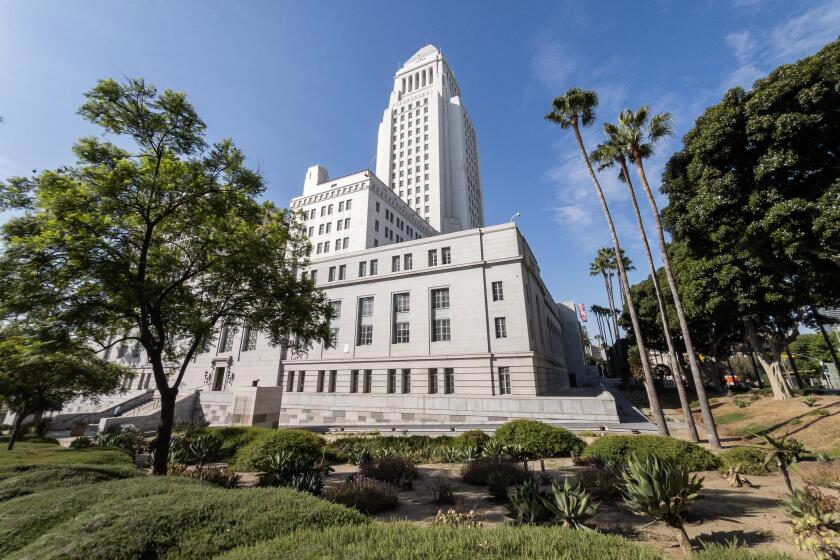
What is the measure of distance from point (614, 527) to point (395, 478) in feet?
23.1

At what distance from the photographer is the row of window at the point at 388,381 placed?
29384mm

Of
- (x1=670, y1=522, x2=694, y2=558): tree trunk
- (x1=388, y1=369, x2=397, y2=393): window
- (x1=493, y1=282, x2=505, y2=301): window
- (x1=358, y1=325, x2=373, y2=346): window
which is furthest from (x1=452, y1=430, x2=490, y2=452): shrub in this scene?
(x1=358, y1=325, x2=373, y2=346): window

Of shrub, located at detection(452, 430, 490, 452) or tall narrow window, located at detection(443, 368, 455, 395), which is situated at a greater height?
tall narrow window, located at detection(443, 368, 455, 395)

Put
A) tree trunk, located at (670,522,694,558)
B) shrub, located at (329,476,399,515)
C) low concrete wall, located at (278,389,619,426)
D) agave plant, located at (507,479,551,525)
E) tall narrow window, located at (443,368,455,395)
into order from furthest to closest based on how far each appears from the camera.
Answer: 1. tall narrow window, located at (443,368,455,395)
2. low concrete wall, located at (278,389,619,426)
3. shrub, located at (329,476,399,515)
4. agave plant, located at (507,479,551,525)
5. tree trunk, located at (670,522,694,558)

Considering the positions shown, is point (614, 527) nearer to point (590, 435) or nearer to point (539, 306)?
point (590, 435)

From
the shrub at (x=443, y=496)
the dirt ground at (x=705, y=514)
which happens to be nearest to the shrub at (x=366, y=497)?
the dirt ground at (x=705, y=514)

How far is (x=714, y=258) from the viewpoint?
2264cm

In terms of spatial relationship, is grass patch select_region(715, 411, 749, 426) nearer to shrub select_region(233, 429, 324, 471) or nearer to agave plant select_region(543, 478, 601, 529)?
agave plant select_region(543, 478, 601, 529)

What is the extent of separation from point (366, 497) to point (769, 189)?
81.9 ft

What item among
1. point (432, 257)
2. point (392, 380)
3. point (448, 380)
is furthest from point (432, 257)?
point (392, 380)

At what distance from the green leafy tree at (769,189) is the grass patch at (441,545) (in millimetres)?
19819

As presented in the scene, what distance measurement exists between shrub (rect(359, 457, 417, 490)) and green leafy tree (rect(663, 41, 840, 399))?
21.2 meters

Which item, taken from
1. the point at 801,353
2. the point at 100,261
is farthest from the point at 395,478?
the point at 801,353

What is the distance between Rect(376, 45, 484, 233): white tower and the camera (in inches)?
3066
